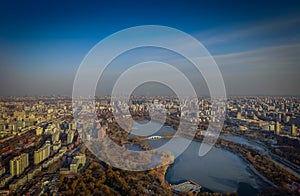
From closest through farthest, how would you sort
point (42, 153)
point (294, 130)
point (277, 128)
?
point (42, 153)
point (294, 130)
point (277, 128)

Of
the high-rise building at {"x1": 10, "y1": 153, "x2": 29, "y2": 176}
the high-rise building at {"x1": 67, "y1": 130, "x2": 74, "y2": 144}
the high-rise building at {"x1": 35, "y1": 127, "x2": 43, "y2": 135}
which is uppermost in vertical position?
the high-rise building at {"x1": 35, "y1": 127, "x2": 43, "y2": 135}

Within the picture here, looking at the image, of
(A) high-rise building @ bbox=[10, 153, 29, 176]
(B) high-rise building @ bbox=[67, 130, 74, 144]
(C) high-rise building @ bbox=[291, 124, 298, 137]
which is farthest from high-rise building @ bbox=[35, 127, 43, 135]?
(C) high-rise building @ bbox=[291, 124, 298, 137]

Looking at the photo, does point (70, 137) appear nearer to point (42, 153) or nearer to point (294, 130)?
point (42, 153)

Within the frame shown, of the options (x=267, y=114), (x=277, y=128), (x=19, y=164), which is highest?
(x=267, y=114)

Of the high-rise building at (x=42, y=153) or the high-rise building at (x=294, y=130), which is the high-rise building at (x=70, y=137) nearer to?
the high-rise building at (x=42, y=153)

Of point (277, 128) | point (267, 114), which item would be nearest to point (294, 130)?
point (277, 128)

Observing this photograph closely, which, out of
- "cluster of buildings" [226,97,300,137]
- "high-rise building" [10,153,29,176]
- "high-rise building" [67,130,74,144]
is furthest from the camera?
"cluster of buildings" [226,97,300,137]

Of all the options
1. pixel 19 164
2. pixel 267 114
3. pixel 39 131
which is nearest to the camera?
pixel 19 164

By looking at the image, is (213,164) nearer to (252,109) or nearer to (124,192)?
(124,192)

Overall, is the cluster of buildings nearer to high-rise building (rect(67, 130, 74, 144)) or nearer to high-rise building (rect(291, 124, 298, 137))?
high-rise building (rect(291, 124, 298, 137))
